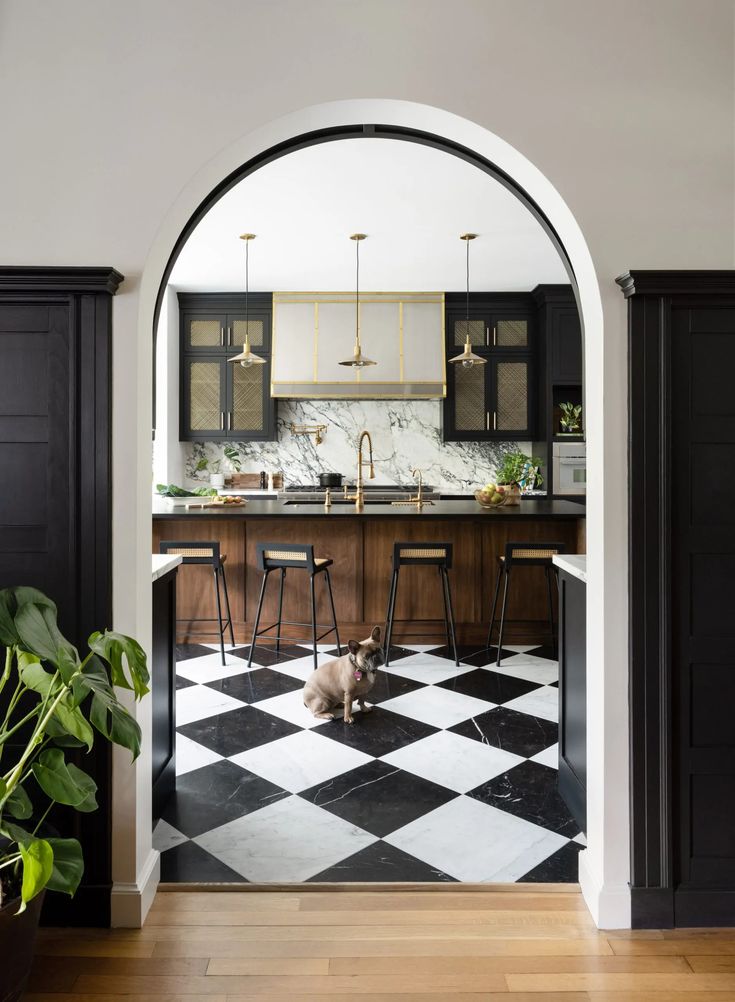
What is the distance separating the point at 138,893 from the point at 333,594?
296cm

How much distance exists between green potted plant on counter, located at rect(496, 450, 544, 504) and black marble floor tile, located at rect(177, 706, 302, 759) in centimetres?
264

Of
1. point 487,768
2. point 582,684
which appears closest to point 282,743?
point 487,768

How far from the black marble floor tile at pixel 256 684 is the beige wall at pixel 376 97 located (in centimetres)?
182

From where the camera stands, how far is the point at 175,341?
6.92 m

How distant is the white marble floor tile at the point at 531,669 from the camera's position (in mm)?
4027

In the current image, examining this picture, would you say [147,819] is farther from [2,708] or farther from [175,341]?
[175,341]

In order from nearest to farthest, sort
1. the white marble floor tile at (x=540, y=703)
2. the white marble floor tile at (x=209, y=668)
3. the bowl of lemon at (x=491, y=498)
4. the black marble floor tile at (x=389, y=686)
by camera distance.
→ the white marble floor tile at (x=540, y=703)
the black marble floor tile at (x=389, y=686)
the white marble floor tile at (x=209, y=668)
the bowl of lemon at (x=491, y=498)

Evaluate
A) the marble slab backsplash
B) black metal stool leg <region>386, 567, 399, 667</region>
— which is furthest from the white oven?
black metal stool leg <region>386, 567, 399, 667</region>

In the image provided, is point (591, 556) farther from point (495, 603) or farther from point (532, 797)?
point (495, 603)

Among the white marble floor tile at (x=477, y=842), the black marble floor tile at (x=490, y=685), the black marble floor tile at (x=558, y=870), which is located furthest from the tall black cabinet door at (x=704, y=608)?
the black marble floor tile at (x=490, y=685)

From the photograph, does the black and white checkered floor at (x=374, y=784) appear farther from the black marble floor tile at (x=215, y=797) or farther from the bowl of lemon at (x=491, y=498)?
the bowl of lemon at (x=491, y=498)

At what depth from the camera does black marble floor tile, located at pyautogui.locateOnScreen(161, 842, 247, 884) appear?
2084mm

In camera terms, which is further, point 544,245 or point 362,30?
point 544,245

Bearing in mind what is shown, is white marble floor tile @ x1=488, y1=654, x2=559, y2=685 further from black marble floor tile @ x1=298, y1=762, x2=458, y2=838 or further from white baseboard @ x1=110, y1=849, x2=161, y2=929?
white baseboard @ x1=110, y1=849, x2=161, y2=929
